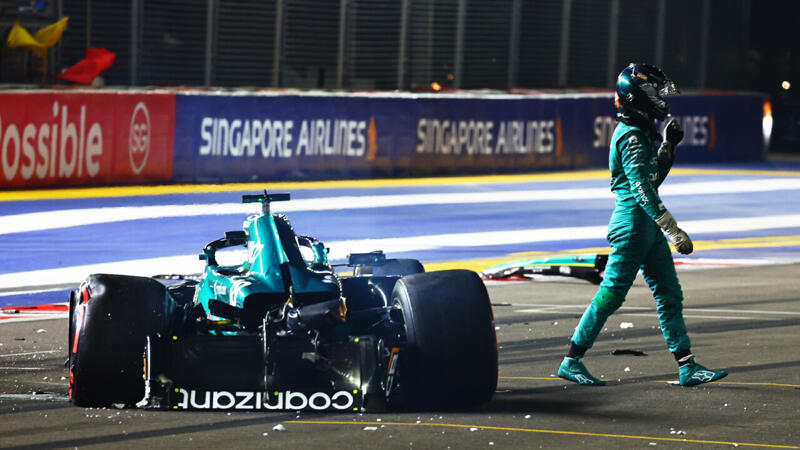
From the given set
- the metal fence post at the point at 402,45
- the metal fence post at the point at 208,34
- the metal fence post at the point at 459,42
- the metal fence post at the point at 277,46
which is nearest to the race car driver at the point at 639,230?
the metal fence post at the point at 208,34

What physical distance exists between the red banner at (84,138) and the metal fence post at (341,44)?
25.7 ft

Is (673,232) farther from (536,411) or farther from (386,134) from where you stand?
(386,134)

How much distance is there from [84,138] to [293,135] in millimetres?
3692

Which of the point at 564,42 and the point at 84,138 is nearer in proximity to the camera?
the point at 84,138

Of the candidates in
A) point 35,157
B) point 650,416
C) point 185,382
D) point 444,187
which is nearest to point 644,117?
point 650,416

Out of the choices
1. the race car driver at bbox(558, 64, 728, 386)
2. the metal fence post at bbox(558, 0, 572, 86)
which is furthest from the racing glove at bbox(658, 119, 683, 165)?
the metal fence post at bbox(558, 0, 572, 86)

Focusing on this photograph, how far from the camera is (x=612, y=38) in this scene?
3412cm

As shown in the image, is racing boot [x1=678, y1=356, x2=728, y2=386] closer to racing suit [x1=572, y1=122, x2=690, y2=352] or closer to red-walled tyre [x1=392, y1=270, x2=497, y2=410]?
racing suit [x1=572, y1=122, x2=690, y2=352]

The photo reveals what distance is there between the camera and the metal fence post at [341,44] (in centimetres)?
2919

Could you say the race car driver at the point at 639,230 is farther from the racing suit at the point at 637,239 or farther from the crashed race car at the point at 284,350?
the crashed race car at the point at 284,350

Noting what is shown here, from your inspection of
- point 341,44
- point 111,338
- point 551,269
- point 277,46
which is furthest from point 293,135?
point 111,338

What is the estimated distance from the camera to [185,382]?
778 cm

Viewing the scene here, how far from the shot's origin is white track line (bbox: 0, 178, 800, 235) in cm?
1745

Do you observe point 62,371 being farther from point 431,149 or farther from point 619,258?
point 431,149
